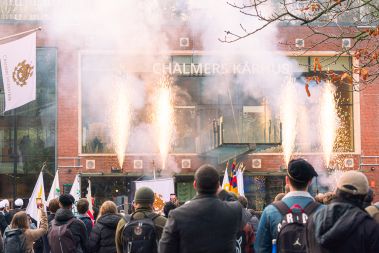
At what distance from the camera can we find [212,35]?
88.6ft

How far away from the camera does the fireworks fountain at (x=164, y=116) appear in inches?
1050

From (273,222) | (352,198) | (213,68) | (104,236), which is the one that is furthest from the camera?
(213,68)

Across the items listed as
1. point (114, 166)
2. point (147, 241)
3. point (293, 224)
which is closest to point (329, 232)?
point (293, 224)

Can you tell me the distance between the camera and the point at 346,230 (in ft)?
15.2

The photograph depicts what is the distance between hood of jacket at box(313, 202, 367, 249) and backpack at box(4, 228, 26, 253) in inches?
189

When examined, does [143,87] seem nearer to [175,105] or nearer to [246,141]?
[175,105]

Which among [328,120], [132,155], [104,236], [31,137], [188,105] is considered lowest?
[104,236]

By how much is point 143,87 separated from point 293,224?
21.9m

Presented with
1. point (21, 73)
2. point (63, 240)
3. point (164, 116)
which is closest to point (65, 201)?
point (63, 240)

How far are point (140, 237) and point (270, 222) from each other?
1.63 metres

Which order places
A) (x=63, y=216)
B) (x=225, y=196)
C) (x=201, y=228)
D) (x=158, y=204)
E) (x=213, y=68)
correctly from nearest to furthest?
(x=201, y=228) < (x=225, y=196) < (x=63, y=216) < (x=158, y=204) < (x=213, y=68)

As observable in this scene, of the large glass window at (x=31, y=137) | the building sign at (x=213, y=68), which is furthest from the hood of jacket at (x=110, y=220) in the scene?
the building sign at (x=213, y=68)

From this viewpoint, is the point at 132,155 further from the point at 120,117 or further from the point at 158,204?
the point at 158,204

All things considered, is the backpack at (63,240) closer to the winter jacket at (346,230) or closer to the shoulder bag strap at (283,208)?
the shoulder bag strap at (283,208)
